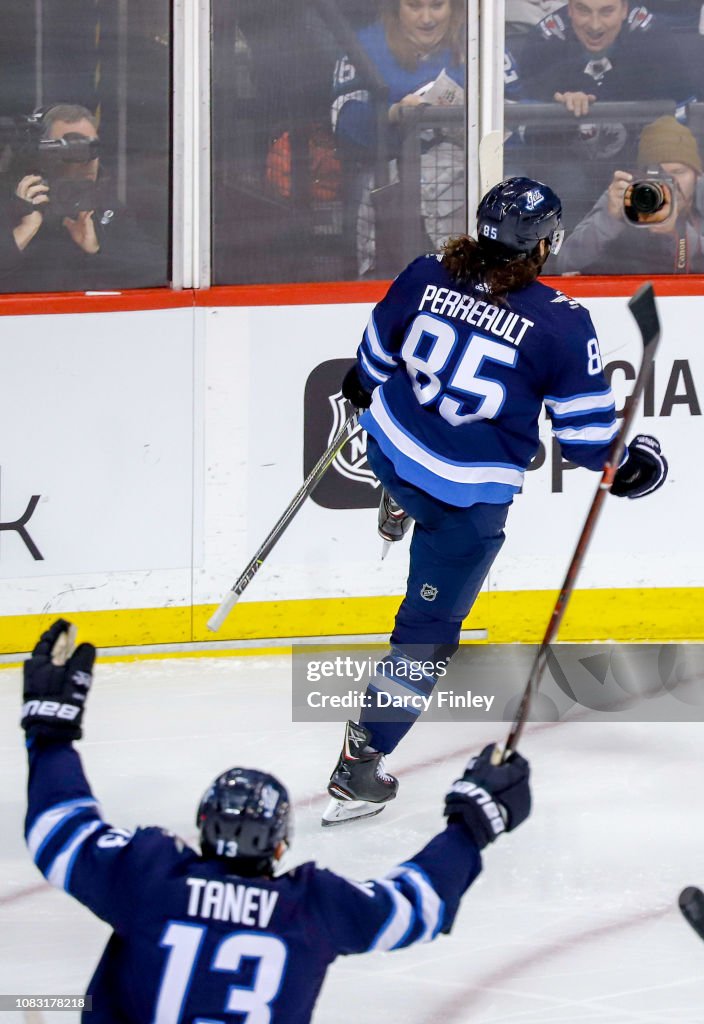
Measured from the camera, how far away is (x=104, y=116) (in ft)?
12.8

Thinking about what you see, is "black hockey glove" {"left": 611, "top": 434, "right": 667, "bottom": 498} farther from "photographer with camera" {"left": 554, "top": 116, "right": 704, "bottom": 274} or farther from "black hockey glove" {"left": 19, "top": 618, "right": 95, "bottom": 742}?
"photographer with camera" {"left": 554, "top": 116, "right": 704, "bottom": 274}

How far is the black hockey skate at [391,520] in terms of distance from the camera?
10.7 ft

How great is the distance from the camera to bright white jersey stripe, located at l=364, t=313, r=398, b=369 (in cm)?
281

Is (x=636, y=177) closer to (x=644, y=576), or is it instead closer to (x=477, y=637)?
(x=644, y=576)

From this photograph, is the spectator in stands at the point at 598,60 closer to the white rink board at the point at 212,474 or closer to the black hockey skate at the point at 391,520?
the white rink board at the point at 212,474

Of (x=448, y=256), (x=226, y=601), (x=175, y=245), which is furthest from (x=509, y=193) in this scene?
(x=175, y=245)

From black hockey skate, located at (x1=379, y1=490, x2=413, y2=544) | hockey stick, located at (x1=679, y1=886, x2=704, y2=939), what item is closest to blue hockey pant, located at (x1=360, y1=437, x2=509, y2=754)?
black hockey skate, located at (x1=379, y1=490, x2=413, y2=544)

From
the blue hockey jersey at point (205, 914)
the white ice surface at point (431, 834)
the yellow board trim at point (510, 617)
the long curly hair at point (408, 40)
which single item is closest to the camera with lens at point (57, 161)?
the long curly hair at point (408, 40)

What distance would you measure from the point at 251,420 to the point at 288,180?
0.71 metres

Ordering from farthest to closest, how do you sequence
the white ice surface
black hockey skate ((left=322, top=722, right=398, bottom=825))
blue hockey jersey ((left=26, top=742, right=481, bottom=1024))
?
black hockey skate ((left=322, top=722, right=398, bottom=825)) → the white ice surface → blue hockey jersey ((left=26, top=742, right=481, bottom=1024))

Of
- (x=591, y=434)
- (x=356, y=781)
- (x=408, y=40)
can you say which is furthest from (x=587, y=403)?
(x=408, y=40)

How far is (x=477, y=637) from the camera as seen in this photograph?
163 inches

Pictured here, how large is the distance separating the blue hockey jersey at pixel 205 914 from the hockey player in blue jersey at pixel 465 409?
1223mm

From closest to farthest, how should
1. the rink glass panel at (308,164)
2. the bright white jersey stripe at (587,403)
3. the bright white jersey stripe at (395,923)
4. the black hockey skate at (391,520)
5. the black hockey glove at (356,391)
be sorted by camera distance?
the bright white jersey stripe at (395,923)
the bright white jersey stripe at (587,403)
the black hockey glove at (356,391)
the black hockey skate at (391,520)
the rink glass panel at (308,164)
